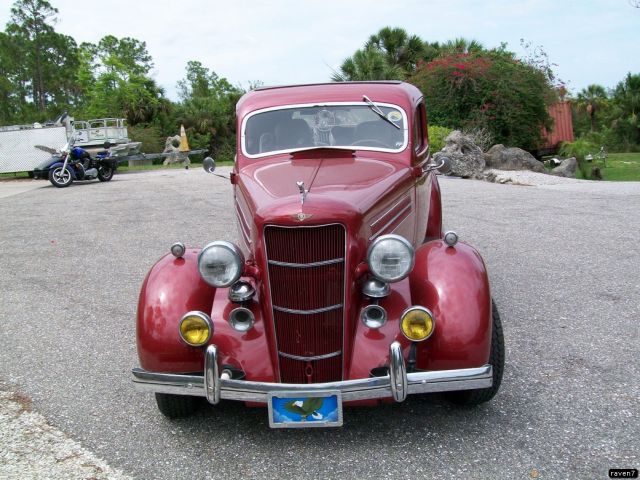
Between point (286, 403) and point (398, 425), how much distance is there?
720 mm

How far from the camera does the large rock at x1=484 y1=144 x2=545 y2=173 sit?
664 inches

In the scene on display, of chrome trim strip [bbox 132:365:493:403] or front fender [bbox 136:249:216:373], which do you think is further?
front fender [bbox 136:249:216:373]

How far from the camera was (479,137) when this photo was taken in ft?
61.1

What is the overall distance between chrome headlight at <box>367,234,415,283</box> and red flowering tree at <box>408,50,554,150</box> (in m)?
17.0

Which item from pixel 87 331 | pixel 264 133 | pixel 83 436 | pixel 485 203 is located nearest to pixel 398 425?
pixel 83 436

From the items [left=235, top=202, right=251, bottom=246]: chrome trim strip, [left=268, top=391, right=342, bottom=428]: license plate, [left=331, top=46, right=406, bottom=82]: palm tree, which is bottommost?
[left=268, top=391, right=342, bottom=428]: license plate

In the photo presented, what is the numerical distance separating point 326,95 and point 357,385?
7.98 ft

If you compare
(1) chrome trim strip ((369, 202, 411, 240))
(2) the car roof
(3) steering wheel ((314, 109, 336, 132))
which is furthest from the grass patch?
(1) chrome trim strip ((369, 202, 411, 240))

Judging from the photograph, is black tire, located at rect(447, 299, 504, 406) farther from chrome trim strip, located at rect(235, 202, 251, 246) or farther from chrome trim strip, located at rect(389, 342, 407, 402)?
chrome trim strip, located at rect(235, 202, 251, 246)

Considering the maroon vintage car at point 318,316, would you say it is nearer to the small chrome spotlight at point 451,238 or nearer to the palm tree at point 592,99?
the small chrome spotlight at point 451,238

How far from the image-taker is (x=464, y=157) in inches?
639

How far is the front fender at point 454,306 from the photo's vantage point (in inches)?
121

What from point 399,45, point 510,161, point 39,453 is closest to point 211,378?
point 39,453

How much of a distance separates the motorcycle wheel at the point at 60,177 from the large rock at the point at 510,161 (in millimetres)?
11601
